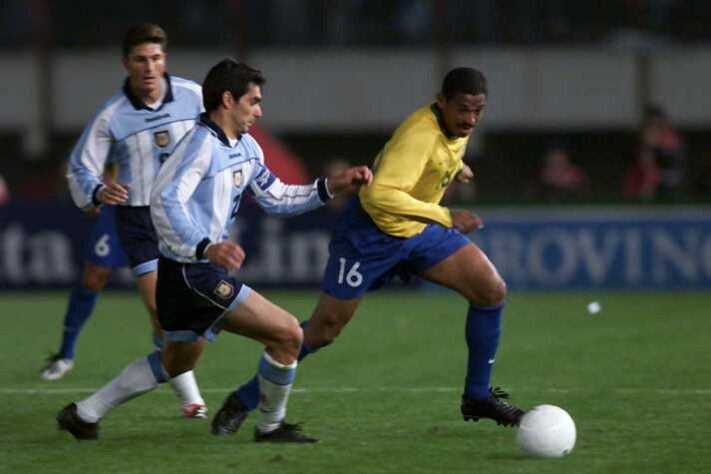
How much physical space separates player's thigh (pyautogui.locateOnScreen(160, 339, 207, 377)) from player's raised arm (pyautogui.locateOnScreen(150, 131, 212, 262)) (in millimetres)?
535

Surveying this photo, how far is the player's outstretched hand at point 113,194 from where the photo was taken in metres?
8.24

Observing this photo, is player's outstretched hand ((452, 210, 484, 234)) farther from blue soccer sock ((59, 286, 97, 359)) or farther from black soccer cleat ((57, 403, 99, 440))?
blue soccer sock ((59, 286, 97, 359))

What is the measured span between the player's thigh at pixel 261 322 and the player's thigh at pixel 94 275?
3311 millimetres

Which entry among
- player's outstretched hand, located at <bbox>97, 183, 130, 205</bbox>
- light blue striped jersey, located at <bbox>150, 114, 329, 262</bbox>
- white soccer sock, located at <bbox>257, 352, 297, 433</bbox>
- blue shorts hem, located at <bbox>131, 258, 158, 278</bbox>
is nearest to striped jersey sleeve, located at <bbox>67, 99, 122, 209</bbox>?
player's outstretched hand, located at <bbox>97, 183, 130, 205</bbox>

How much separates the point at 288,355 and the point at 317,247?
985cm

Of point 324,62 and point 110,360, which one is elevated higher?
point 324,62

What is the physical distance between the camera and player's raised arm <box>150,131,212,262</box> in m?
6.83

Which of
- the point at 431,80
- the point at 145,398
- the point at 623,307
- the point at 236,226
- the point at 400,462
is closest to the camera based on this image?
the point at 400,462

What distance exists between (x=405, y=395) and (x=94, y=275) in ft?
8.22

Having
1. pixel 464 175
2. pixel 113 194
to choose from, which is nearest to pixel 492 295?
pixel 464 175

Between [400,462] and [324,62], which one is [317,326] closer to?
[400,462]

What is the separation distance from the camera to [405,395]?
905 centimetres

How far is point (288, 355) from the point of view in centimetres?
716

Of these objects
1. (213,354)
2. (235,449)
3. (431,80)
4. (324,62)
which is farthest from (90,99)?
(235,449)
